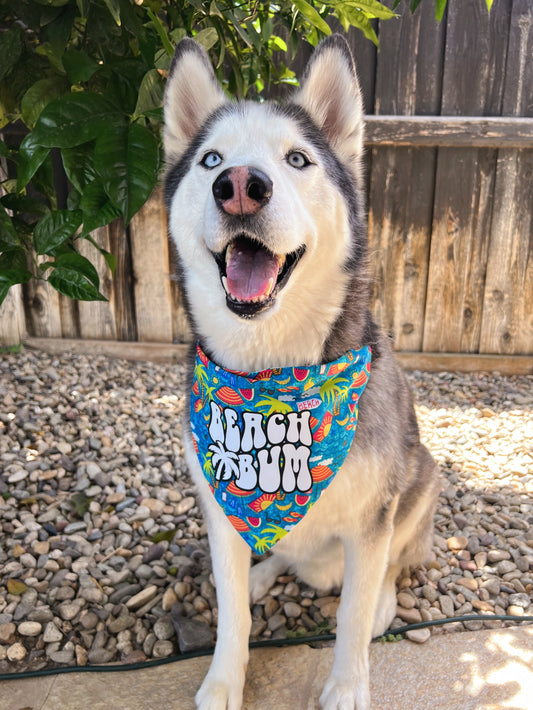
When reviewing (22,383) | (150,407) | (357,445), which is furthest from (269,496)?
(22,383)

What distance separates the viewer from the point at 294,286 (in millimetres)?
1734

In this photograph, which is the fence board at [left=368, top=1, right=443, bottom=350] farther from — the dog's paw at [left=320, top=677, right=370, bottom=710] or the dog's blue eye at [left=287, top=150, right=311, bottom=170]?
the dog's paw at [left=320, top=677, right=370, bottom=710]

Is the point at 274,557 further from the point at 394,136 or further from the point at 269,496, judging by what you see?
the point at 394,136

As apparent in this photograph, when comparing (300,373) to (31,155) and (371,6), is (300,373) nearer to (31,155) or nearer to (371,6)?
(31,155)

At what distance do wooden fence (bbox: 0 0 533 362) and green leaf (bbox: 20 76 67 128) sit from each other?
222 cm

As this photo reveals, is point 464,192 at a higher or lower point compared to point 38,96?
lower

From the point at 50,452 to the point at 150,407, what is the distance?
85 centimetres

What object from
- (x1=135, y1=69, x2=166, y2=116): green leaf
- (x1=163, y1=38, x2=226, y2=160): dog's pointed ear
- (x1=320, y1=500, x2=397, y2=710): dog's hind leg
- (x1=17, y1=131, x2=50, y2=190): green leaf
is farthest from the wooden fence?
(x1=320, y1=500, x2=397, y2=710): dog's hind leg

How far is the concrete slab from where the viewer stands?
190 centimetres

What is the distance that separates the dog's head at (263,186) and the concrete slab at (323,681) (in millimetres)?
1269

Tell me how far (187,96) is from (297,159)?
0.51 meters

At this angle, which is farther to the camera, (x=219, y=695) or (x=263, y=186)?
(x=219, y=695)

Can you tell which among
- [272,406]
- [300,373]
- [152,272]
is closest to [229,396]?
[272,406]

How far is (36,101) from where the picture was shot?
6.15ft
